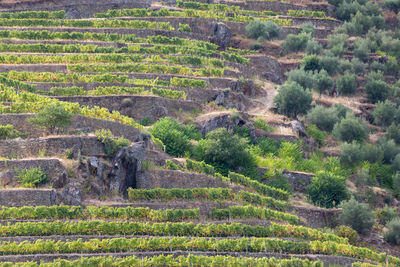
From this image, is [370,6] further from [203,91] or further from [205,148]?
[205,148]

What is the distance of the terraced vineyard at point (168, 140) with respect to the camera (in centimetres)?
4288

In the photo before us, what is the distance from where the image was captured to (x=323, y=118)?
62.1 meters

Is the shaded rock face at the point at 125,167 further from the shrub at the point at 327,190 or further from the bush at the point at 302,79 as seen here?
the bush at the point at 302,79

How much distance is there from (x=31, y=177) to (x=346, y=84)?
33395 millimetres

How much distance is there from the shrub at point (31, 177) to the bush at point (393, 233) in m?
22.2

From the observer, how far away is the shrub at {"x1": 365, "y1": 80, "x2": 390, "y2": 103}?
225 feet

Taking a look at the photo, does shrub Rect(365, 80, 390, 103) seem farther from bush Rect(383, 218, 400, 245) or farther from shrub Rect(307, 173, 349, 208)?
bush Rect(383, 218, 400, 245)

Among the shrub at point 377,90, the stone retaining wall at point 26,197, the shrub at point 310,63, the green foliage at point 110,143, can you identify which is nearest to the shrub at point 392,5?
the shrub at point 310,63

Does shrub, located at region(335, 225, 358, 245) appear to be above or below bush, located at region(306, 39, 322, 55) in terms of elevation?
below

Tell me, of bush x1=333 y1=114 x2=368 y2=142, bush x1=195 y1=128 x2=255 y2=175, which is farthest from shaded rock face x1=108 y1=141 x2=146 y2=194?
bush x1=333 y1=114 x2=368 y2=142

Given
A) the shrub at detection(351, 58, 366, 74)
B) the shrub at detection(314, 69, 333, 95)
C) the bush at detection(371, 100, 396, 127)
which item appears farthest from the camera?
the shrub at detection(351, 58, 366, 74)

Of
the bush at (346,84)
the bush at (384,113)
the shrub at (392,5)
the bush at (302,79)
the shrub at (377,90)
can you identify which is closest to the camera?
the bush at (384,113)

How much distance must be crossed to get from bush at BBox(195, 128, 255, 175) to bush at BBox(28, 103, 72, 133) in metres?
9.59

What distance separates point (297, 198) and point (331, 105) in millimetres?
15038
